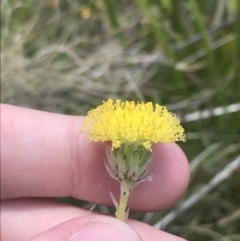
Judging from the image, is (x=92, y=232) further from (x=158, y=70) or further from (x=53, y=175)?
(x=158, y=70)

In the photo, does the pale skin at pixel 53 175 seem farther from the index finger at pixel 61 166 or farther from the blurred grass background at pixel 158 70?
the blurred grass background at pixel 158 70

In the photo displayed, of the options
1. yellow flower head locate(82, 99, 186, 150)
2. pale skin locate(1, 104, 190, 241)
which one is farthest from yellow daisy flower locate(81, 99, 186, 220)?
pale skin locate(1, 104, 190, 241)

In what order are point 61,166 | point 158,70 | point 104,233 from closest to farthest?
point 104,233 < point 61,166 < point 158,70

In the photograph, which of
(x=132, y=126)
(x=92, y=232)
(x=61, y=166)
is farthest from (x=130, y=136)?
(x=61, y=166)

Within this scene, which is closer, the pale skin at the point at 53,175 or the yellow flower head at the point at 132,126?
the yellow flower head at the point at 132,126

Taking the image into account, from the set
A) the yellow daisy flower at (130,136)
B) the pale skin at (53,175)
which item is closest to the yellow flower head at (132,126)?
the yellow daisy flower at (130,136)

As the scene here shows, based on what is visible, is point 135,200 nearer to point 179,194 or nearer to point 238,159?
point 179,194

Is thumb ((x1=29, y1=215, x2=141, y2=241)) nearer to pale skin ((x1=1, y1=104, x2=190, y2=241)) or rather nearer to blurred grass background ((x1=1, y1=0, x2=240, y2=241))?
pale skin ((x1=1, y1=104, x2=190, y2=241))
